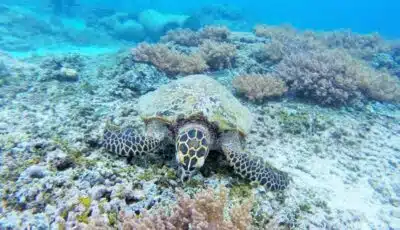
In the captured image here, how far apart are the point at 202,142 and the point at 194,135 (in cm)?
13

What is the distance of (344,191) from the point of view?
13.8 ft

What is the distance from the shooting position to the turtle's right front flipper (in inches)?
145

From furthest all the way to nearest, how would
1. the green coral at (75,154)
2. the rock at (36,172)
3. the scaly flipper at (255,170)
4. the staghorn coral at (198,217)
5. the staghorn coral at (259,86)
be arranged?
the staghorn coral at (259,86) → the scaly flipper at (255,170) → the green coral at (75,154) → the rock at (36,172) → the staghorn coral at (198,217)

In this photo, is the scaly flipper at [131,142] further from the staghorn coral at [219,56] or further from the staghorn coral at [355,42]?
the staghorn coral at [355,42]

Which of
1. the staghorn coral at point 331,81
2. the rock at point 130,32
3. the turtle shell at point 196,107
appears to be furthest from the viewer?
the rock at point 130,32

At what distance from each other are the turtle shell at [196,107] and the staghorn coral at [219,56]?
12.3ft

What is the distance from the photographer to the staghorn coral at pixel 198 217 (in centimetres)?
231

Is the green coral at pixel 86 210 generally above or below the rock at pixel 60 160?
below

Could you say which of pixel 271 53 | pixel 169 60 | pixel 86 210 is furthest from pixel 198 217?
pixel 271 53

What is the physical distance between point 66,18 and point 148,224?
964 inches

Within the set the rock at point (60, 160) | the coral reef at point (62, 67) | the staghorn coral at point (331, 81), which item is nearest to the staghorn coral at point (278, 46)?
the staghorn coral at point (331, 81)

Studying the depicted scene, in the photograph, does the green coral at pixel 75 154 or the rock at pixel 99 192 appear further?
the green coral at pixel 75 154

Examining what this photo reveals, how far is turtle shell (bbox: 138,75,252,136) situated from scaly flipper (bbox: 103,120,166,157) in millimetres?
317

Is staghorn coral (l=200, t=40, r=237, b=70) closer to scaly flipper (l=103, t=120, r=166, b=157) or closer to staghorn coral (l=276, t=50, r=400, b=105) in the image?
staghorn coral (l=276, t=50, r=400, b=105)
